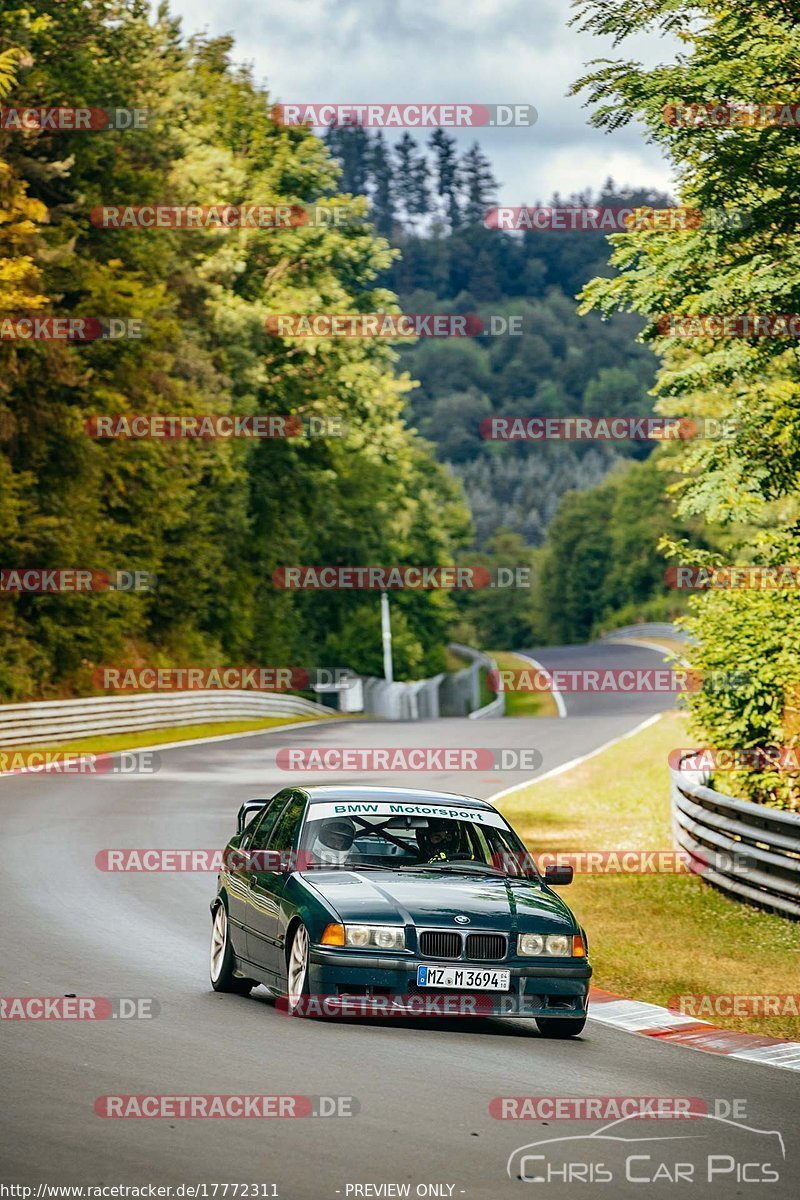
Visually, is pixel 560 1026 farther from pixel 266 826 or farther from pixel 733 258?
pixel 733 258

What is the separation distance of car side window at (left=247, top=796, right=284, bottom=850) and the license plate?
2.01 metres

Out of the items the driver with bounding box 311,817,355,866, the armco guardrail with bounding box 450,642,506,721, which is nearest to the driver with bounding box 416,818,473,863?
the driver with bounding box 311,817,355,866

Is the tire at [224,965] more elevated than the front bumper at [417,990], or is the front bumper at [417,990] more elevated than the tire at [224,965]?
the front bumper at [417,990]

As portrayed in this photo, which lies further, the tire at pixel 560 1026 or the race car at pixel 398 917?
the tire at pixel 560 1026

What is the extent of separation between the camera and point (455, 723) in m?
53.0

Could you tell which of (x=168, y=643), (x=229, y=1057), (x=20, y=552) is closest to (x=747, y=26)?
(x=229, y=1057)

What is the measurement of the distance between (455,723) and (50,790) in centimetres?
2616

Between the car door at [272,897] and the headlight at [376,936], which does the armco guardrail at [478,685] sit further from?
the headlight at [376,936]

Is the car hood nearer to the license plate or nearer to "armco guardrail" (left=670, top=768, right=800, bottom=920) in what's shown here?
the license plate

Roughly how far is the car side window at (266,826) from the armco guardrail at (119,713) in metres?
25.5

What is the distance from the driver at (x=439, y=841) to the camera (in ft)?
37.1

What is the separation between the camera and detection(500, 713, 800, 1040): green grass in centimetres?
1284

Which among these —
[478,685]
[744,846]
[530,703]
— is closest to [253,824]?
[744,846]

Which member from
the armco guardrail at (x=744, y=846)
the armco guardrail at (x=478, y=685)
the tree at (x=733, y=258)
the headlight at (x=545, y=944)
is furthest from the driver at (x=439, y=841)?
the armco guardrail at (x=478, y=685)
